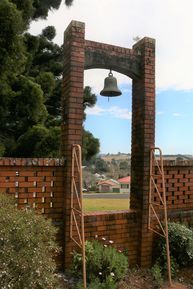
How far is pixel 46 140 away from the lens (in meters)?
9.40

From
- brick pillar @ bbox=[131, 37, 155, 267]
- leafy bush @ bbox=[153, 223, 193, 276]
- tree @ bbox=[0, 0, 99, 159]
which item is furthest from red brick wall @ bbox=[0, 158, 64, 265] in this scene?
tree @ bbox=[0, 0, 99, 159]

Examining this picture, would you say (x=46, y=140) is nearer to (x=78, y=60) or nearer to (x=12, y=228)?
(x=78, y=60)

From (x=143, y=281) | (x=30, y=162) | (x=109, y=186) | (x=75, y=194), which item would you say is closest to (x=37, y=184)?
(x=30, y=162)

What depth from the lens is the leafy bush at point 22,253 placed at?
2.93m

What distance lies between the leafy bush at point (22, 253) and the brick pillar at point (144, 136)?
1.96 meters

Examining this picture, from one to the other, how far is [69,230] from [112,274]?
876mm

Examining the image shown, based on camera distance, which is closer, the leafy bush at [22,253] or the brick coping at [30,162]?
the leafy bush at [22,253]

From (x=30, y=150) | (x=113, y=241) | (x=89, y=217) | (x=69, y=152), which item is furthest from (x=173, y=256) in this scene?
(x=30, y=150)

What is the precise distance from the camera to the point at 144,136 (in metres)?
5.07

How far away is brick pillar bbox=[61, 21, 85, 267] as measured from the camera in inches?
177

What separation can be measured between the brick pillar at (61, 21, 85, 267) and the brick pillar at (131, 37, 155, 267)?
103cm

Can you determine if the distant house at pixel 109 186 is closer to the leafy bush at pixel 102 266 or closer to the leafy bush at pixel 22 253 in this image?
the leafy bush at pixel 102 266

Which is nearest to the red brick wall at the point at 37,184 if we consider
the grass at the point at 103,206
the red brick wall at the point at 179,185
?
the red brick wall at the point at 179,185

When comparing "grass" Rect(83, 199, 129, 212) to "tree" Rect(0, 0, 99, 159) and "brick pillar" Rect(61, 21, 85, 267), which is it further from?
"brick pillar" Rect(61, 21, 85, 267)
